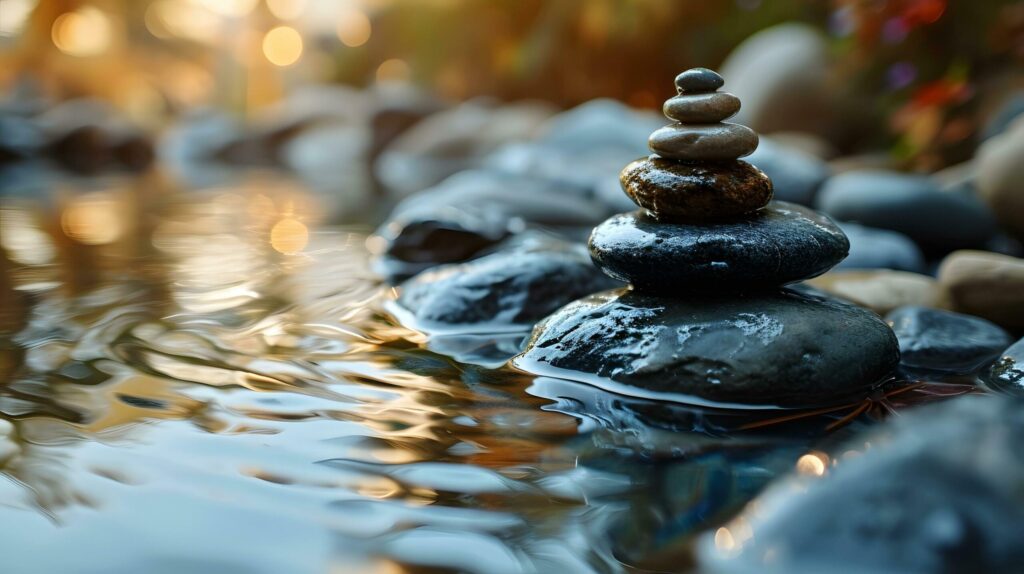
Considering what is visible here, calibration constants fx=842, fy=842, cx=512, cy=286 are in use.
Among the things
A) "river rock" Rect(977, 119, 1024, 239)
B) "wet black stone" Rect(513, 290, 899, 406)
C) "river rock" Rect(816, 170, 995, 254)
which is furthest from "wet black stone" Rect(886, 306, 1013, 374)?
"river rock" Rect(977, 119, 1024, 239)

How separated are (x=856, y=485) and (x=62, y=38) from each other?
2918 cm

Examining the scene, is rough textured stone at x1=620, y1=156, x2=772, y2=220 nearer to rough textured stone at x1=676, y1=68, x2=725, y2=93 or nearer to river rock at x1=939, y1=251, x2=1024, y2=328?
rough textured stone at x1=676, y1=68, x2=725, y2=93

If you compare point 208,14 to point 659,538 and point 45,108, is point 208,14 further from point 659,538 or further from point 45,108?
point 659,538

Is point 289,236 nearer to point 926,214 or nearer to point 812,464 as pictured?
point 926,214

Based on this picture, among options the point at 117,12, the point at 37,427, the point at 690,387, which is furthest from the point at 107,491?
the point at 117,12

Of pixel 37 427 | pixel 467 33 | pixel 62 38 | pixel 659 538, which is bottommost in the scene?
pixel 659 538

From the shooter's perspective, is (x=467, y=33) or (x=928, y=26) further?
(x=467, y=33)

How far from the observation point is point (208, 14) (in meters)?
30.2

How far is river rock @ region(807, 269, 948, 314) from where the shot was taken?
3076 millimetres

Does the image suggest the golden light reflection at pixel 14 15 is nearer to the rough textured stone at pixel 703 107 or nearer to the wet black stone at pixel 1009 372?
the rough textured stone at pixel 703 107

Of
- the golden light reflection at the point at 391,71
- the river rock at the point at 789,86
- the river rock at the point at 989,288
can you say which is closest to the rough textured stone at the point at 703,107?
the river rock at the point at 989,288

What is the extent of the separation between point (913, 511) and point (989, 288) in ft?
6.81

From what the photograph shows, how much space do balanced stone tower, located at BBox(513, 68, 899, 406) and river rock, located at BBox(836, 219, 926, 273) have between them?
1.27 meters

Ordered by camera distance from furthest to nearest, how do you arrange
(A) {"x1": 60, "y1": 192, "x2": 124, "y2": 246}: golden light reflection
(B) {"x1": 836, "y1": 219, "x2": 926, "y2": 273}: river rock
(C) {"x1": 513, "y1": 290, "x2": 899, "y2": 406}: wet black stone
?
(A) {"x1": 60, "y1": 192, "x2": 124, "y2": 246}: golden light reflection < (B) {"x1": 836, "y1": 219, "x2": 926, "y2": 273}: river rock < (C) {"x1": 513, "y1": 290, "x2": 899, "y2": 406}: wet black stone
